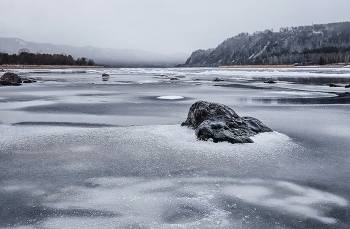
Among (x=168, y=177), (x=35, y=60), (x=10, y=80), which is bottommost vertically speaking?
(x=168, y=177)

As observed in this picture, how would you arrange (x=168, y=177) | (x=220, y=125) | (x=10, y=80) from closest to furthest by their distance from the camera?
1. (x=168, y=177)
2. (x=220, y=125)
3. (x=10, y=80)

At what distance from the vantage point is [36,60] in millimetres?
144125

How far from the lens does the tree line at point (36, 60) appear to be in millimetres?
130625

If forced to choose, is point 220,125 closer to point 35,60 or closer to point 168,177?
point 168,177

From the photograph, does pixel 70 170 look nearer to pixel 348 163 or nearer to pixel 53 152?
pixel 53 152

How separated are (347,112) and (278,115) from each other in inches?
126

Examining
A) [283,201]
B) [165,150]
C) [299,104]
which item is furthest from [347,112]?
[283,201]

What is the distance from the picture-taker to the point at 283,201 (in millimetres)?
4680

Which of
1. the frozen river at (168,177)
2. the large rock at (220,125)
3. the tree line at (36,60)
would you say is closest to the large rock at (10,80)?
the frozen river at (168,177)

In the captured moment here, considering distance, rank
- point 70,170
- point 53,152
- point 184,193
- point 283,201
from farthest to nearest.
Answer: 1. point 53,152
2. point 70,170
3. point 184,193
4. point 283,201

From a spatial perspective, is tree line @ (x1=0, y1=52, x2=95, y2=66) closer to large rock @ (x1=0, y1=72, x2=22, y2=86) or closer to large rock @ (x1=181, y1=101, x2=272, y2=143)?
large rock @ (x1=0, y1=72, x2=22, y2=86)

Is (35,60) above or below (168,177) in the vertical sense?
above

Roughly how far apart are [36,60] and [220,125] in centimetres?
15274

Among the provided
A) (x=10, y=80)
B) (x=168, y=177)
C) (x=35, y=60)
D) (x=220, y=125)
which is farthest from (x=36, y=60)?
(x=168, y=177)
